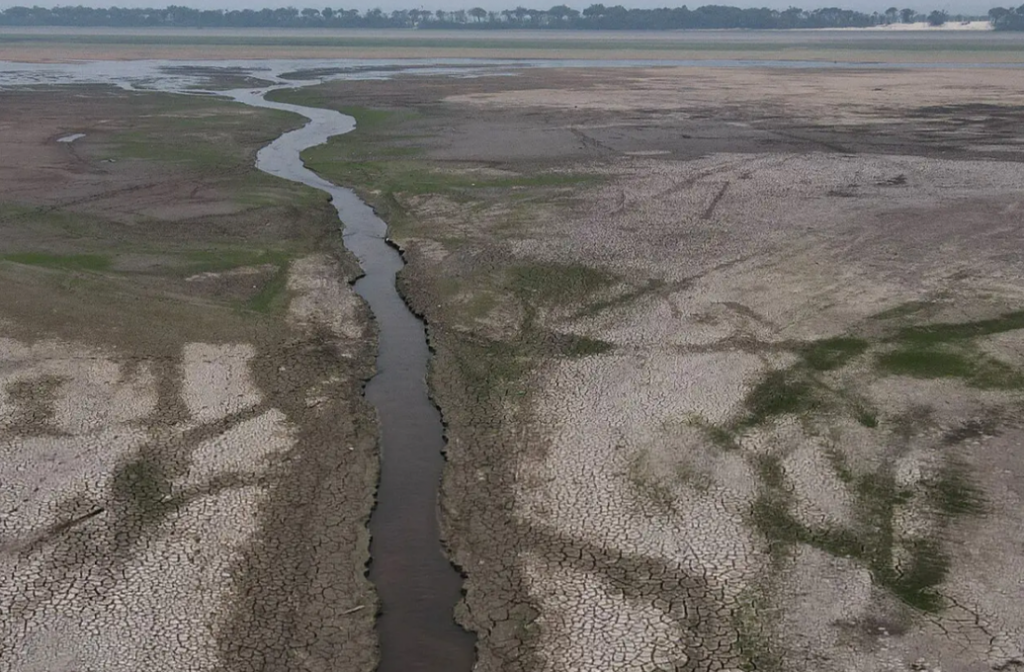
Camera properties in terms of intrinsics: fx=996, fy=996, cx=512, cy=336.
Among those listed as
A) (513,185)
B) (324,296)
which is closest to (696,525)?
(324,296)

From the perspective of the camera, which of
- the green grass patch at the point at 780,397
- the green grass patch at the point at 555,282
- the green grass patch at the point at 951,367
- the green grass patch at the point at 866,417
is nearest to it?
the green grass patch at the point at 866,417

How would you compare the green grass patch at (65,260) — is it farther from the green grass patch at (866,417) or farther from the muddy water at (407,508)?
the green grass patch at (866,417)

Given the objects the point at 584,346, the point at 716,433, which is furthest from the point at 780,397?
the point at 584,346

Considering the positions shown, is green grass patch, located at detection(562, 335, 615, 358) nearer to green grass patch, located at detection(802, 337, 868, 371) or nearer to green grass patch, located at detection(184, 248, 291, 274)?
green grass patch, located at detection(802, 337, 868, 371)

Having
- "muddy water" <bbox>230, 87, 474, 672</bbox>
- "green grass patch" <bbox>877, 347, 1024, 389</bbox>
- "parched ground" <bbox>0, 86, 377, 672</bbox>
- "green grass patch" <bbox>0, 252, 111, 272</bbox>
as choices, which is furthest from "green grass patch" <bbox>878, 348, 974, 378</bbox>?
"green grass patch" <bbox>0, 252, 111, 272</bbox>

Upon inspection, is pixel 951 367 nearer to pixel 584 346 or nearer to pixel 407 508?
pixel 584 346

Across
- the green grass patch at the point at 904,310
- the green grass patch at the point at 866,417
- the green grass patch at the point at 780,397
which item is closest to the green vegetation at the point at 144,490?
the green grass patch at the point at 780,397
